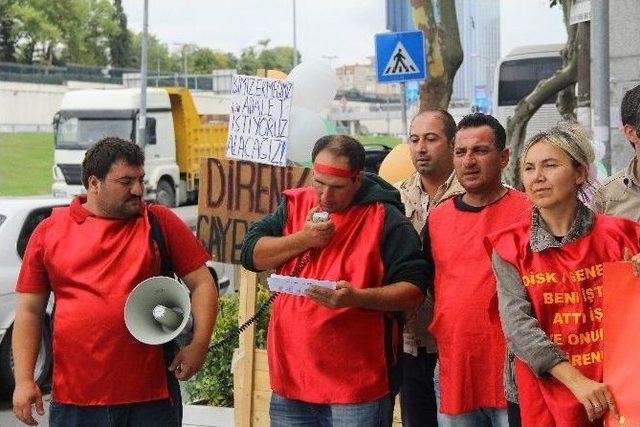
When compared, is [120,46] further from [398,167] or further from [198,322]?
[198,322]

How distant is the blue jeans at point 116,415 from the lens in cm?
393

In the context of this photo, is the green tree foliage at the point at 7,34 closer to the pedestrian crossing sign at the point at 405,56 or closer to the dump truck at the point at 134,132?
the dump truck at the point at 134,132

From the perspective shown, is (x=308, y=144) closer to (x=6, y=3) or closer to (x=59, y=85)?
(x=59, y=85)

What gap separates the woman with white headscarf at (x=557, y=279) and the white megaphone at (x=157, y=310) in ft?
3.96

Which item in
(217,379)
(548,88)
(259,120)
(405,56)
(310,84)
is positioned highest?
(548,88)

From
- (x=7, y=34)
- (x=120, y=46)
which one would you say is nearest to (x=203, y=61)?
(x=120, y=46)

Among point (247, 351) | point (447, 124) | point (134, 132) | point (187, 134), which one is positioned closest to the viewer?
point (447, 124)

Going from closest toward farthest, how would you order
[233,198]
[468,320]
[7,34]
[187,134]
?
[468,320] < [233,198] < [187,134] < [7,34]

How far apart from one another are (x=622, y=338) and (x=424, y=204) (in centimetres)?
166

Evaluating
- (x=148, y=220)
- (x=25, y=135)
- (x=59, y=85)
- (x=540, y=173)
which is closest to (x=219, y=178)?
(x=148, y=220)

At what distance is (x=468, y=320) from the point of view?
12.7 ft

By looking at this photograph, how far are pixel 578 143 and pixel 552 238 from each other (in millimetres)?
308

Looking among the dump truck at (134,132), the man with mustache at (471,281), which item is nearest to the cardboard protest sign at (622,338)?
the man with mustache at (471,281)

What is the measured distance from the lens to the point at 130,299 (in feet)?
12.7
